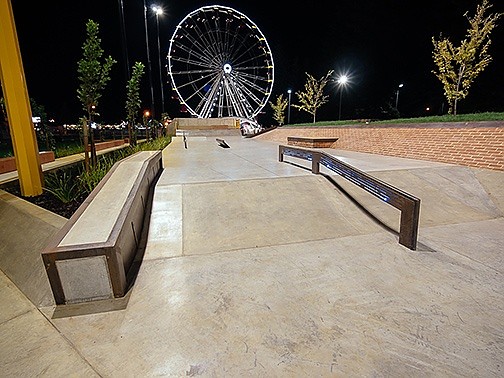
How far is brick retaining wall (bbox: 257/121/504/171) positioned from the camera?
677 centimetres

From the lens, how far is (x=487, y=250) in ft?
12.9

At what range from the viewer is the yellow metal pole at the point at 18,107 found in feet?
15.8

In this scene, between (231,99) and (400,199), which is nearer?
(400,199)

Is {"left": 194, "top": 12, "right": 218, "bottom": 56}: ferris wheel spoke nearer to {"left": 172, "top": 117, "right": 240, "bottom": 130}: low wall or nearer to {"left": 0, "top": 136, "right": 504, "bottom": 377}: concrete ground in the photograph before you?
{"left": 172, "top": 117, "right": 240, "bottom": 130}: low wall

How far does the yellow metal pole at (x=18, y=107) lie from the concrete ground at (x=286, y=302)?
7.58ft

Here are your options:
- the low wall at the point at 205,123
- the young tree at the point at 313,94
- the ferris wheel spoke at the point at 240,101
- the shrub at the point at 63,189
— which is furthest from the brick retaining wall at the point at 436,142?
the low wall at the point at 205,123

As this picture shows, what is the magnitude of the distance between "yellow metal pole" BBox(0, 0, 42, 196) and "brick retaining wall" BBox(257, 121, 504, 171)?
32.1 feet

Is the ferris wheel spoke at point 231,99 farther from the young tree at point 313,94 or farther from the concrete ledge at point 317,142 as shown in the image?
the concrete ledge at point 317,142

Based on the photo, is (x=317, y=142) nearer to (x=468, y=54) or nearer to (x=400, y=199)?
(x=468, y=54)

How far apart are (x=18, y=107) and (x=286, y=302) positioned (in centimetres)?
570

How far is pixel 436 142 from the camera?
840 cm

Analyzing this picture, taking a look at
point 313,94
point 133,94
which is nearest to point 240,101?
point 313,94

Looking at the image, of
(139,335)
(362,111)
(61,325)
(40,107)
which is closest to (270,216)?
(139,335)

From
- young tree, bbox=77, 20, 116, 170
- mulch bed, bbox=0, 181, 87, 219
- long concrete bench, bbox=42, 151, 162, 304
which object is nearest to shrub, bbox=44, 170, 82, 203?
mulch bed, bbox=0, 181, 87, 219
